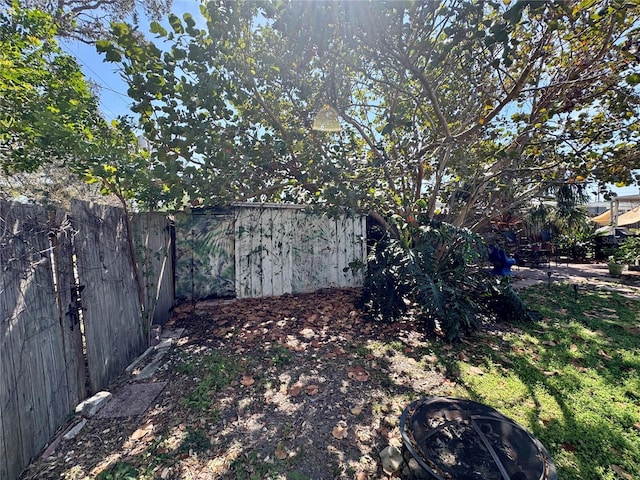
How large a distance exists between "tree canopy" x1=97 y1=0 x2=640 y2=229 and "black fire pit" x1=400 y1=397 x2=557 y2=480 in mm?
2794

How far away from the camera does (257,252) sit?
5.97m

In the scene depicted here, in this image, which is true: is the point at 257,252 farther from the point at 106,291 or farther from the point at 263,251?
the point at 106,291

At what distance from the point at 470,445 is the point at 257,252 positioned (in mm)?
4913

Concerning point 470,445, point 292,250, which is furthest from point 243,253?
point 470,445

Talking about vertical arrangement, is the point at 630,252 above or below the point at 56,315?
below

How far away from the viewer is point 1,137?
10.4 feet

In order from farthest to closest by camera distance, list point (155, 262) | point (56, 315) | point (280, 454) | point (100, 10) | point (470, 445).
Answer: point (100, 10) < point (155, 262) < point (56, 315) < point (280, 454) < point (470, 445)

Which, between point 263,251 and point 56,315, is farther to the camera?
point 263,251

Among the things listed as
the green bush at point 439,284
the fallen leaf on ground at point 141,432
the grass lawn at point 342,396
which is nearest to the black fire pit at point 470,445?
the grass lawn at point 342,396

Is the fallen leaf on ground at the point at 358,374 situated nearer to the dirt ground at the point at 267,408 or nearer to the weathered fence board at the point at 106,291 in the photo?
the dirt ground at the point at 267,408

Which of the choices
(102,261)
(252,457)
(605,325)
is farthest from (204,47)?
(605,325)

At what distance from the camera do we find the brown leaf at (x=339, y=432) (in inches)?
86.3

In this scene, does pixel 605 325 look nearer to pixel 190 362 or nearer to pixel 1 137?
pixel 190 362

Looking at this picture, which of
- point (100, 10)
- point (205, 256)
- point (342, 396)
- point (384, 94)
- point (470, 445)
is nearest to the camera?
point (470, 445)
